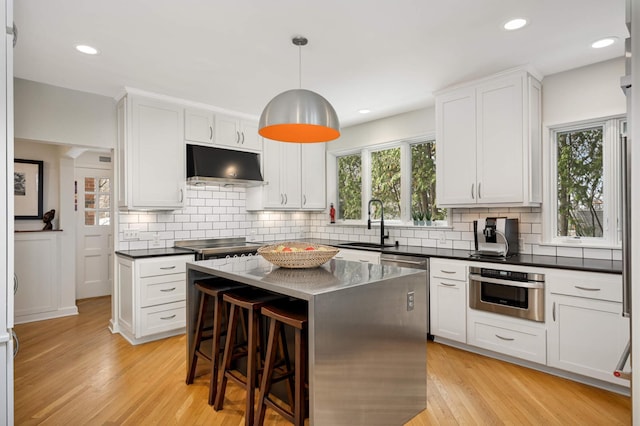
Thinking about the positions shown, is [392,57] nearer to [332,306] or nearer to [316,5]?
[316,5]

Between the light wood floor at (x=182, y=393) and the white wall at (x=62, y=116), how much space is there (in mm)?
2077

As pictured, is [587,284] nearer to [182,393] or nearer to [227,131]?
[182,393]

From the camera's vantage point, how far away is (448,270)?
3.53 meters

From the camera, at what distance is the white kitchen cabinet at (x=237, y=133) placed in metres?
4.56

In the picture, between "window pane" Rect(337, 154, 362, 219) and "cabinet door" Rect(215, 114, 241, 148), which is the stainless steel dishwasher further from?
"cabinet door" Rect(215, 114, 241, 148)

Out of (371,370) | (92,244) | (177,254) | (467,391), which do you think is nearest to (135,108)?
(177,254)

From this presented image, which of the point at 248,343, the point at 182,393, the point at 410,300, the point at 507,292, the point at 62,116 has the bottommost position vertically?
the point at 182,393

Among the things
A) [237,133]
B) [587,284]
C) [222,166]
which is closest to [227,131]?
[237,133]

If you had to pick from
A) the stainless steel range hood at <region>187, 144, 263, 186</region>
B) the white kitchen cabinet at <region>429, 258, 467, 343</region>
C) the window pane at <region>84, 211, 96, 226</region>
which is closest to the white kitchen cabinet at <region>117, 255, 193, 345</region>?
the stainless steel range hood at <region>187, 144, 263, 186</region>

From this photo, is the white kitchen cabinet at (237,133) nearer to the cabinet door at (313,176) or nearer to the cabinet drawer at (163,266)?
the cabinet door at (313,176)

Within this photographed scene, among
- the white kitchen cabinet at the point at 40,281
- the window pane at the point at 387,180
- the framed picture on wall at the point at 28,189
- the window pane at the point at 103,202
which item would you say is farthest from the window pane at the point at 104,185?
the window pane at the point at 387,180

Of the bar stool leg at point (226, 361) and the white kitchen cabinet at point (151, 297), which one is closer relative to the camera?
the bar stool leg at point (226, 361)

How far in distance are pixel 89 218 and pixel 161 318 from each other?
9.70ft

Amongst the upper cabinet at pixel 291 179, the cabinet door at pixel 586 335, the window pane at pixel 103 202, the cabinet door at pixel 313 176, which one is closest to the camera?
the cabinet door at pixel 586 335
